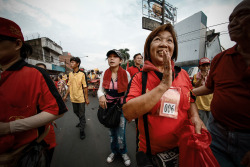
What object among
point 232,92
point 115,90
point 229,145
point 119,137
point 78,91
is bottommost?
point 119,137

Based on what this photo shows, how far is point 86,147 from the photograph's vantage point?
272 cm

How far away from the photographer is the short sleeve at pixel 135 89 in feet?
3.01

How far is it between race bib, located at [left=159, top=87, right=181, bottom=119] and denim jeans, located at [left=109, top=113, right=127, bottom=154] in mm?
1316

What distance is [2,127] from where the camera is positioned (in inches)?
33.3

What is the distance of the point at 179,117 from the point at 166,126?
Answer: 0.16 m

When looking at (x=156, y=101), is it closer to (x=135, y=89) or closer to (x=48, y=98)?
(x=135, y=89)

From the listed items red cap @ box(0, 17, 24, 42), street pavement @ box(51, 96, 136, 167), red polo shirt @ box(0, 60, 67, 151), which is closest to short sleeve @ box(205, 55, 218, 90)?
red polo shirt @ box(0, 60, 67, 151)

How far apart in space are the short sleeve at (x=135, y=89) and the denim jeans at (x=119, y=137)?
4.19ft

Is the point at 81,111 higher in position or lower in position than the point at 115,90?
lower

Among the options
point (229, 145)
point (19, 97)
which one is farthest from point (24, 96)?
point (229, 145)

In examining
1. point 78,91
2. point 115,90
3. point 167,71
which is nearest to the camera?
point 167,71

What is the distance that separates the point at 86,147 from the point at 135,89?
2.63 meters

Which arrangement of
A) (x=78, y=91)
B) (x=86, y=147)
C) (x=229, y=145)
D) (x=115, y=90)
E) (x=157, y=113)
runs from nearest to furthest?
(x=157, y=113)
(x=229, y=145)
(x=115, y=90)
(x=86, y=147)
(x=78, y=91)

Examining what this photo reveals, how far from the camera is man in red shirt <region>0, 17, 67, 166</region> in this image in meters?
0.90
